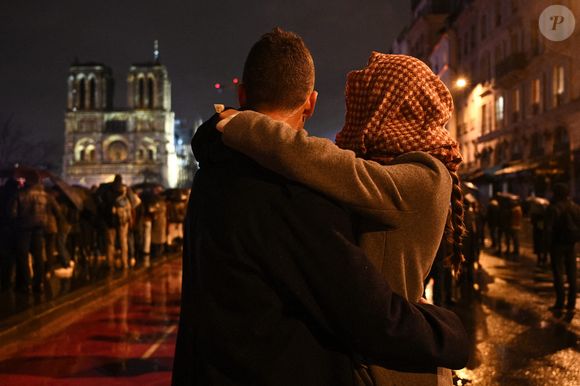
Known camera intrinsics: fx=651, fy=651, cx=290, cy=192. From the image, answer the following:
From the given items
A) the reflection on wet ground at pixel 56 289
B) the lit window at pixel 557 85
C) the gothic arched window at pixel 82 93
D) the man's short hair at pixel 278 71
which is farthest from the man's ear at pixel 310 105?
the gothic arched window at pixel 82 93

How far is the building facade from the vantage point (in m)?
30.2

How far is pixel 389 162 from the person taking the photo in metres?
1.82

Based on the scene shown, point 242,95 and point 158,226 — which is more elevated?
point 242,95

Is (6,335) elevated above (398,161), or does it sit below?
below

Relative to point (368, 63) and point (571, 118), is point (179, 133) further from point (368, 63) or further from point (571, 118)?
point (368, 63)

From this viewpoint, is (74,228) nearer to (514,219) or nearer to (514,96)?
(514,219)

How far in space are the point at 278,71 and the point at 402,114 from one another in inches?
14.8

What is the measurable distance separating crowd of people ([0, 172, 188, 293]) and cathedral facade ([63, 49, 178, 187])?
107 metres

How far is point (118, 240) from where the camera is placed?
15.2m

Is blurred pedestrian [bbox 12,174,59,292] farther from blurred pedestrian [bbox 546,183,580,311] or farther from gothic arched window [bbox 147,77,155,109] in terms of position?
gothic arched window [bbox 147,77,155,109]

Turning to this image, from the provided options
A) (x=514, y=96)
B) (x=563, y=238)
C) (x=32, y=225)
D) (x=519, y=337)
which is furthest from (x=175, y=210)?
(x=514, y=96)

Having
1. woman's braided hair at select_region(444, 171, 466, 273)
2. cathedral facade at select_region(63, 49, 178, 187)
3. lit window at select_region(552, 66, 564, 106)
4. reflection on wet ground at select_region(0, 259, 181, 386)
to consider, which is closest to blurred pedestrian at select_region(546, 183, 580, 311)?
reflection on wet ground at select_region(0, 259, 181, 386)

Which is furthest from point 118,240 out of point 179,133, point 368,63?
point 179,133

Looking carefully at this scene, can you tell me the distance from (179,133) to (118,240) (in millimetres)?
164991
